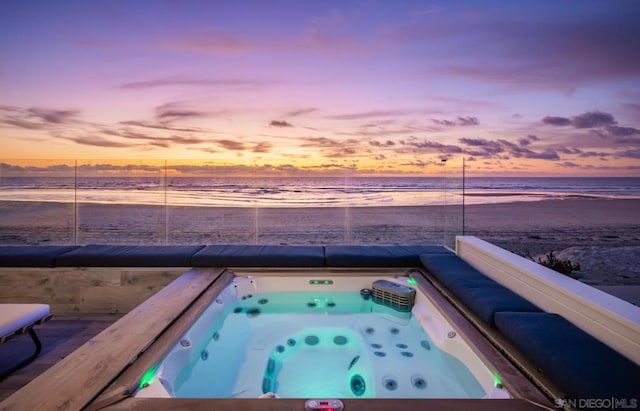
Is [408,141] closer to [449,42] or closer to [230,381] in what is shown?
[449,42]

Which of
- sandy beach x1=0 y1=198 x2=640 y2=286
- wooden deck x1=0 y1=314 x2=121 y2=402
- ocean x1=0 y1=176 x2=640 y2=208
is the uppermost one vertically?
ocean x1=0 y1=176 x2=640 y2=208

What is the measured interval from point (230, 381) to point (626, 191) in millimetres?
20903

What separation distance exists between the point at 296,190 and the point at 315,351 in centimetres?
686

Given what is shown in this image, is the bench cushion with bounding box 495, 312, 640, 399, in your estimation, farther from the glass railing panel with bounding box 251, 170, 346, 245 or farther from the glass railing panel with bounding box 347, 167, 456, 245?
the glass railing panel with bounding box 347, 167, 456, 245

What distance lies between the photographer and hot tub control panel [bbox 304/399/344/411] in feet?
3.89

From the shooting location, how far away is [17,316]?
1990 mm

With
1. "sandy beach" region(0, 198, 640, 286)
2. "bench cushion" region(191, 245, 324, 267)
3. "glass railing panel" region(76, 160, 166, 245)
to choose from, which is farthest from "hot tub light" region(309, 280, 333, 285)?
"sandy beach" region(0, 198, 640, 286)

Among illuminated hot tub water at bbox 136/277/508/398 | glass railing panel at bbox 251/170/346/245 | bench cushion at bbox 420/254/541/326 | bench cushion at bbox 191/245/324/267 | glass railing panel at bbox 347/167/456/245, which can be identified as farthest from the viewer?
glass railing panel at bbox 347/167/456/245

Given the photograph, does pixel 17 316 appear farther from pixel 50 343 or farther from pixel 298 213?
pixel 298 213

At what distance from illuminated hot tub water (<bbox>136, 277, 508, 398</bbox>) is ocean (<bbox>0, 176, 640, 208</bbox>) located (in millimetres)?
1949

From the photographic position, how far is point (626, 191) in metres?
16.7

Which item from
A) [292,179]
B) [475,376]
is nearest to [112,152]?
[292,179]

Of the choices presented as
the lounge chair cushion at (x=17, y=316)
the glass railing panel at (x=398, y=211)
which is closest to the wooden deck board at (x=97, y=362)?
the lounge chair cushion at (x=17, y=316)

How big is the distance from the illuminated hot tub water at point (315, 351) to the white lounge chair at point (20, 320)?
935 mm
